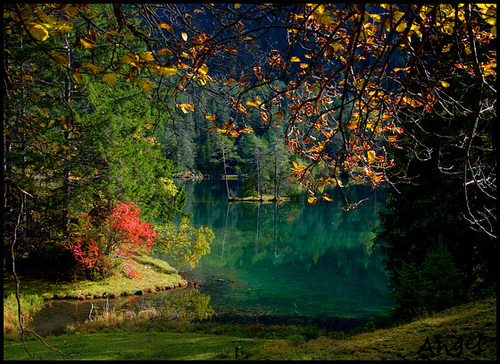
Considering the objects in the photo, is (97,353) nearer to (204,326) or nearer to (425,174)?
(204,326)

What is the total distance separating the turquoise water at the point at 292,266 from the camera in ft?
42.6

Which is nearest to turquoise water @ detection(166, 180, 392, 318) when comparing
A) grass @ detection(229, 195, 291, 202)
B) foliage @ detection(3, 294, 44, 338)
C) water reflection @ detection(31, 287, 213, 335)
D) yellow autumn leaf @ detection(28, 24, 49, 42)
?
water reflection @ detection(31, 287, 213, 335)

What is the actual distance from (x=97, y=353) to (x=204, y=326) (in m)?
4.76

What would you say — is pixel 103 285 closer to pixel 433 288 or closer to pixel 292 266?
pixel 292 266

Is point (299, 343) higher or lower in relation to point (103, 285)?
higher

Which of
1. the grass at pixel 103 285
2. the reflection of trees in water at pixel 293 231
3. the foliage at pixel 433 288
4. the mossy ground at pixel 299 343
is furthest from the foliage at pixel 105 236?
the foliage at pixel 433 288

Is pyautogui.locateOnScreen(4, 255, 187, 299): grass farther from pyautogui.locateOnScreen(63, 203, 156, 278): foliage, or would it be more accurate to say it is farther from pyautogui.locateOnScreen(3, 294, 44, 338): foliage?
pyautogui.locateOnScreen(3, 294, 44, 338): foliage

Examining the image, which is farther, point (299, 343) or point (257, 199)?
point (257, 199)

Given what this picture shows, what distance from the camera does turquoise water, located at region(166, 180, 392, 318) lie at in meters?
13.0

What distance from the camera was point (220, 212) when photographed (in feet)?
114

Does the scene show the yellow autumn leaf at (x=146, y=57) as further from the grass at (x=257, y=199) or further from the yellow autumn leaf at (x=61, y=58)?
the grass at (x=257, y=199)

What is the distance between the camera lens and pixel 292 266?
727 inches

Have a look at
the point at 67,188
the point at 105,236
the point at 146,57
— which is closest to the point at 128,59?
the point at 146,57

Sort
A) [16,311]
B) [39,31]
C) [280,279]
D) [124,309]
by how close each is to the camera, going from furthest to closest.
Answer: [280,279], [124,309], [16,311], [39,31]
